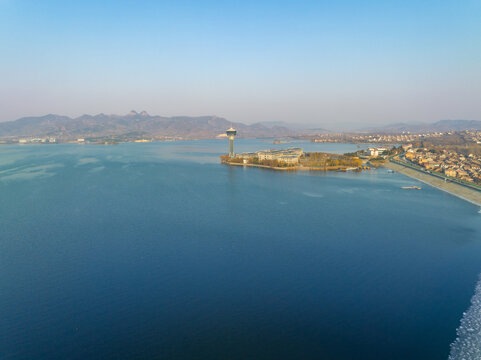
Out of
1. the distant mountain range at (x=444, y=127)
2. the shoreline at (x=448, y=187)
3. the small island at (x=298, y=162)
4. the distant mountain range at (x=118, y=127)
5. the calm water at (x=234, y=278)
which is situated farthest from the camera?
the distant mountain range at (x=444, y=127)

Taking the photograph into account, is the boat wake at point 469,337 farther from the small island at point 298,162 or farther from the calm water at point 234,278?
the small island at point 298,162

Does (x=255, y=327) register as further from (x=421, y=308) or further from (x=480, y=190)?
(x=480, y=190)

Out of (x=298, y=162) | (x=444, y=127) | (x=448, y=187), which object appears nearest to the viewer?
(x=448, y=187)

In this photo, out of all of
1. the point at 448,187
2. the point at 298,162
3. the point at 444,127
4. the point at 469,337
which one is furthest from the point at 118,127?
the point at 444,127

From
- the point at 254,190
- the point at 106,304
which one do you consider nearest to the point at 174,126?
the point at 254,190

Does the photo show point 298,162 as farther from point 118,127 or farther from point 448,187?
point 118,127

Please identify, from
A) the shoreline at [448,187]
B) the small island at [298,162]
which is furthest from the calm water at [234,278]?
the small island at [298,162]
